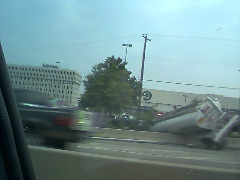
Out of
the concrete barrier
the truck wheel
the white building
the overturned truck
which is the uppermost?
the white building

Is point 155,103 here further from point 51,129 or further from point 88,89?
point 51,129

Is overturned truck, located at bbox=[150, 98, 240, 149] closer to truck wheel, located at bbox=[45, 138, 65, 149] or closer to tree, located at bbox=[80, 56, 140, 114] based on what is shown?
tree, located at bbox=[80, 56, 140, 114]

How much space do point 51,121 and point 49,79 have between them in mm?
3331

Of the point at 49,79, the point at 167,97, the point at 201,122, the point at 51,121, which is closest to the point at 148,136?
the point at 167,97

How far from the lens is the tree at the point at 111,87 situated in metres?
6.68

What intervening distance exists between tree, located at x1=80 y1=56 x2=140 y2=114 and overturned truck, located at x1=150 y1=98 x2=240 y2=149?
241 centimetres

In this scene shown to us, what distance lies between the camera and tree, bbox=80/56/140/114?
21.9ft

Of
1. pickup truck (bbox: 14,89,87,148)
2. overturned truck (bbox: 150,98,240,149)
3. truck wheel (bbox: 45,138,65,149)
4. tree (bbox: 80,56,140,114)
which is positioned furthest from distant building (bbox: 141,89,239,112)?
truck wheel (bbox: 45,138,65,149)

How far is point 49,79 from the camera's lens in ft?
15.5

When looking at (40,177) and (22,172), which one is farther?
(40,177)

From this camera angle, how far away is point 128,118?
7.77m

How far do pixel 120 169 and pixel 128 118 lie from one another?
3.32 metres

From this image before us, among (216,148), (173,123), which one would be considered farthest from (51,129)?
(216,148)

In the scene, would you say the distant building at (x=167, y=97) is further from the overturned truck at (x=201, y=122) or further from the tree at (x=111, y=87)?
the overturned truck at (x=201, y=122)
